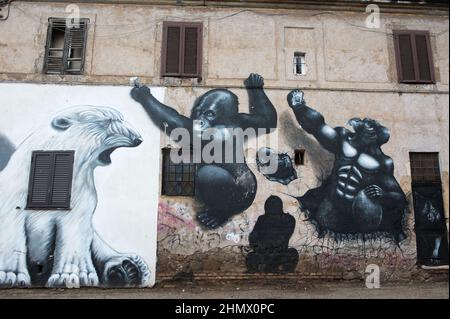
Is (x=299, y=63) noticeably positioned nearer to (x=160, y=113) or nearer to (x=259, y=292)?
(x=160, y=113)

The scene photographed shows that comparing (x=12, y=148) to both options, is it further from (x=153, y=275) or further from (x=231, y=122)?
(x=231, y=122)

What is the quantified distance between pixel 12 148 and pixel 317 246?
24.3ft

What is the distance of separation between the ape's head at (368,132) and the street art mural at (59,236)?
5.87 meters

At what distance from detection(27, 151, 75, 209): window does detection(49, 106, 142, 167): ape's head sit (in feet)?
0.76

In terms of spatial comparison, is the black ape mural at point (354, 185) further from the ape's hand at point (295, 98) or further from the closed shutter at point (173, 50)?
the closed shutter at point (173, 50)

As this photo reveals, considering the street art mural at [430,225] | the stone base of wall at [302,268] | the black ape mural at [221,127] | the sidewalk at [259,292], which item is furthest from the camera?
the street art mural at [430,225]

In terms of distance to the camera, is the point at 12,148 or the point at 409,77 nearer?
the point at 12,148

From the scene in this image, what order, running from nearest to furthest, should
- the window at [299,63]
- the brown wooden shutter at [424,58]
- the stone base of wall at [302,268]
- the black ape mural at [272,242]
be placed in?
the stone base of wall at [302,268], the black ape mural at [272,242], the window at [299,63], the brown wooden shutter at [424,58]

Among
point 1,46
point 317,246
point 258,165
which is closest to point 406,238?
point 317,246

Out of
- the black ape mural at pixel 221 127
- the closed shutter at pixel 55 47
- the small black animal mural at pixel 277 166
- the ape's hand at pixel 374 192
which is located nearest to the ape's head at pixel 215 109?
the black ape mural at pixel 221 127

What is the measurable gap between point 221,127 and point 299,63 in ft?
8.63

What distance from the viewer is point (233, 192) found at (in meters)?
9.97

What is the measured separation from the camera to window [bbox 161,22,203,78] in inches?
413

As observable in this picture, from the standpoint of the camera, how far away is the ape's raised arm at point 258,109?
33.8 ft
